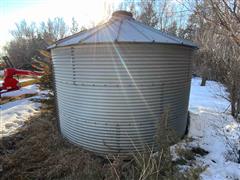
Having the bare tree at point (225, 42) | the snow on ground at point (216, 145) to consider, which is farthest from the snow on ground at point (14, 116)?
the bare tree at point (225, 42)

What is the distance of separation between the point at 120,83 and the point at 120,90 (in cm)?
14

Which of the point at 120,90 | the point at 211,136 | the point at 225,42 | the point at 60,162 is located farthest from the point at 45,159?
the point at 225,42

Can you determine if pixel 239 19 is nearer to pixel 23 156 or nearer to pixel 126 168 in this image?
pixel 126 168

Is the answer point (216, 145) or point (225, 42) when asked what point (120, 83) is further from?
point (225, 42)

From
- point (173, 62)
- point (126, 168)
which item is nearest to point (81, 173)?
point (126, 168)

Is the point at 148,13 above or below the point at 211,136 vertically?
above

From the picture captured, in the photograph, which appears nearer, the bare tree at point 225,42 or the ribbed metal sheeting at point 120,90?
the bare tree at point 225,42

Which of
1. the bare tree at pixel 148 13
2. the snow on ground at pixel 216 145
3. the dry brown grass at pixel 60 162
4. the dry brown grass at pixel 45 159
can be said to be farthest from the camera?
the bare tree at pixel 148 13

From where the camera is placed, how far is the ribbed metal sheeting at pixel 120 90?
13.0 feet

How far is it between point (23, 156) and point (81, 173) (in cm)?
174

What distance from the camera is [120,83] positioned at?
3988 millimetres

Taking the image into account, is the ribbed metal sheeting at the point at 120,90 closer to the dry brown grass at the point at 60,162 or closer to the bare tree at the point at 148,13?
the dry brown grass at the point at 60,162

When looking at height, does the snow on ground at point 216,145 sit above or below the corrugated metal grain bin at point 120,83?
below

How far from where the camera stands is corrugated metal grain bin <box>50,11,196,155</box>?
3.95 m
